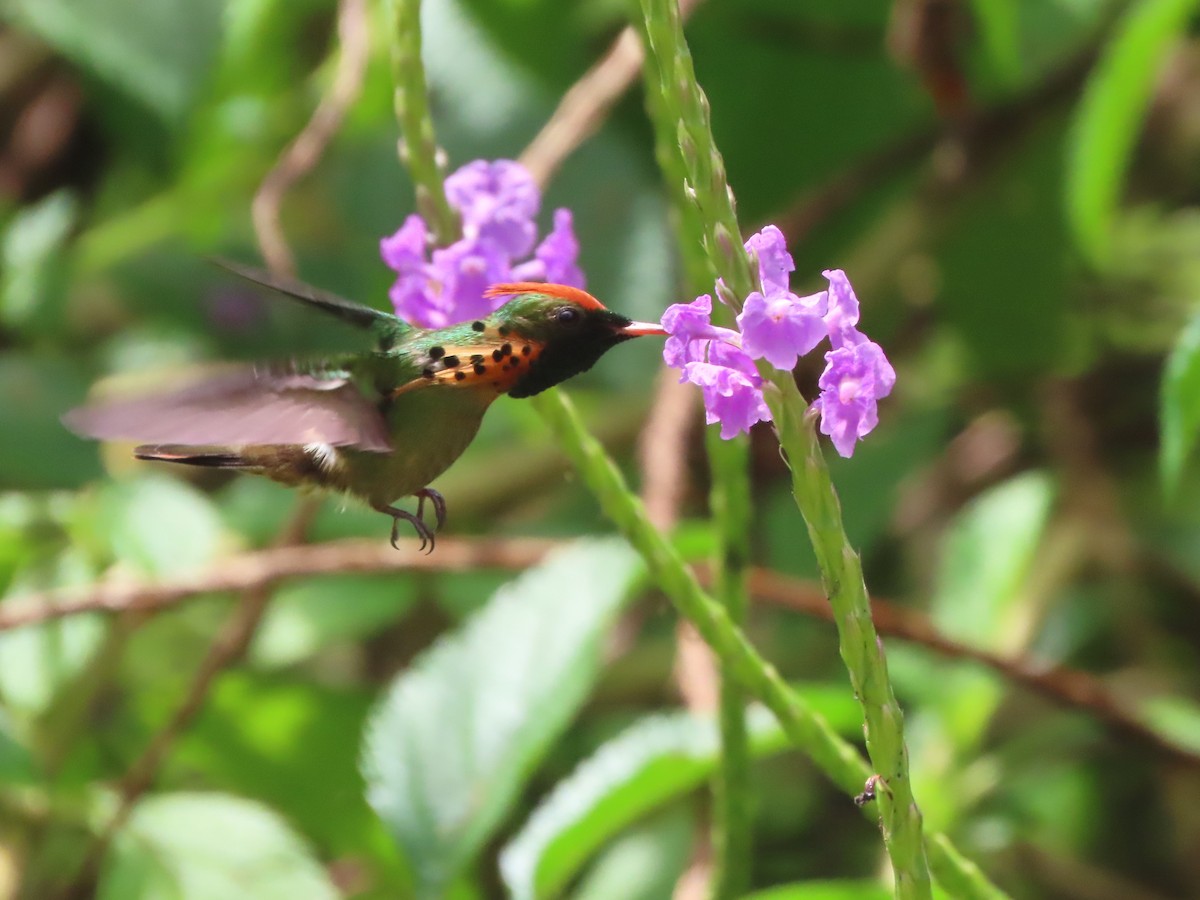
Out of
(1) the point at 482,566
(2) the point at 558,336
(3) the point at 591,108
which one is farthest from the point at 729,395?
(3) the point at 591,108

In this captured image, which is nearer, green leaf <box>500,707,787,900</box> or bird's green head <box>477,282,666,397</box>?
bird's green head <box>477,282,666,397</box>

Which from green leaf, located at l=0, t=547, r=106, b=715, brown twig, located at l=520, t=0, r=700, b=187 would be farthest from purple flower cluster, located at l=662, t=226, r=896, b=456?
green leaf, located at l=0, t=547, r=106, b=715

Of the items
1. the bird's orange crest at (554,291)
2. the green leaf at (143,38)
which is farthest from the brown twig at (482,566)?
the green leaf at (143,38)

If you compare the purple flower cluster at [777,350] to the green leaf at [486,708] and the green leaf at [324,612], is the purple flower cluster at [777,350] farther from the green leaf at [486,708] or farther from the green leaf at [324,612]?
the green leaf at [324,612]

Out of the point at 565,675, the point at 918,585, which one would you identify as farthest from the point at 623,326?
the point at 918,585

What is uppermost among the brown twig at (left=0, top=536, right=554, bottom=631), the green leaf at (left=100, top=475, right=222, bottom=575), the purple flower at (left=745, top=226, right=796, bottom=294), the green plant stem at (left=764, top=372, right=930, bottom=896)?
the green leaf at (left=100, top=475, right=222, bottom=575)

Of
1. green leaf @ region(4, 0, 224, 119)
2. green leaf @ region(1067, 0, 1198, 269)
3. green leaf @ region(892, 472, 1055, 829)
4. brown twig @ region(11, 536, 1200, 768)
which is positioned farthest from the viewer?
green leaf @ region(4, 0, 224, 119)

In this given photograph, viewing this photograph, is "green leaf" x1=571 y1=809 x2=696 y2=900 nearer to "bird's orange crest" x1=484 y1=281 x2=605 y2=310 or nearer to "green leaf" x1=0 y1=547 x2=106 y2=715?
"green leaf" x1=0 y1=547 x2=106 y2=715
